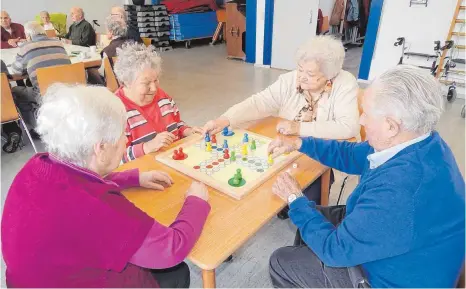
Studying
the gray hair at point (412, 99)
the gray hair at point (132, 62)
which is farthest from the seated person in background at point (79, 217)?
the gray hair at point (132, 62)

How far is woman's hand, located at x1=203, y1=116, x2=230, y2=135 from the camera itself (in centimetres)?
178

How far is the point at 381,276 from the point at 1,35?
5.84 meters

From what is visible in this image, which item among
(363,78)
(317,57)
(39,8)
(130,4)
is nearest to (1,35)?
(39,8)

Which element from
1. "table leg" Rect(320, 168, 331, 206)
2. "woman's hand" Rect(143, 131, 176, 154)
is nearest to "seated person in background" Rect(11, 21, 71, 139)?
"woman's hand" Rect(143, 131, 176, 154)

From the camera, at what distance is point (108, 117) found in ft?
3.14

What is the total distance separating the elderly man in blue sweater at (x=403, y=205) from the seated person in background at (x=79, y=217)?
489 mm

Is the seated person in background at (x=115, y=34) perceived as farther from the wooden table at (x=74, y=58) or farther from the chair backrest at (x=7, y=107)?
the chair backrest at (x=7, y=107)

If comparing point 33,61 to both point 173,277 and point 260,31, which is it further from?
point 260,31

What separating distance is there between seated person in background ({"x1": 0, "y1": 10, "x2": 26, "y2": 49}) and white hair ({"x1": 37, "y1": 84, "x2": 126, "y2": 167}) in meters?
4.84

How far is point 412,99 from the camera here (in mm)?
982

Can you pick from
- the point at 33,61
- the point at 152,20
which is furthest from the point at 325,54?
the point at 152,20

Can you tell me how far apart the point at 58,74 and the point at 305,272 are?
9.33 feet

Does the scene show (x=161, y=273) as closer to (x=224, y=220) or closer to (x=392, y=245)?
(x=224, y=220)

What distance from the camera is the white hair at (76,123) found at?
36.1 inches
